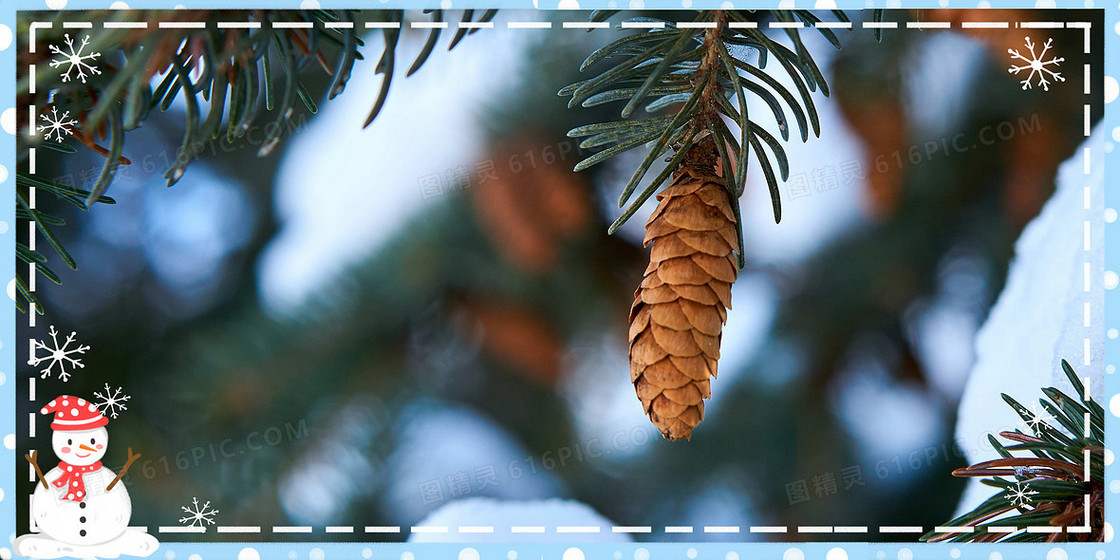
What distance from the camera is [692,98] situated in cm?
22

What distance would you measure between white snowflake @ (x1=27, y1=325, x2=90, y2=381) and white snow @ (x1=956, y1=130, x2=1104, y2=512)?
1.46ft

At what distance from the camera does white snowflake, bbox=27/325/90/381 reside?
0.33 metres

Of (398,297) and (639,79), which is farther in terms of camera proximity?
(398,297)

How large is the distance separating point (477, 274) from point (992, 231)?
0.28 m

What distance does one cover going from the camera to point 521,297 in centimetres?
40

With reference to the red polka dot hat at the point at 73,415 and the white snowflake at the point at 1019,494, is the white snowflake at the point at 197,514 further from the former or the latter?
the white snowflake at the point at 1019,494

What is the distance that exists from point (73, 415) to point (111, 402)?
3cm

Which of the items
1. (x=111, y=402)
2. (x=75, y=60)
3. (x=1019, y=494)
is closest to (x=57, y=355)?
(x=111, y=402)

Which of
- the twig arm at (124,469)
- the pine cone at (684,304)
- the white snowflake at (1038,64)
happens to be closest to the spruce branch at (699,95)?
the pine cone at (684,304)

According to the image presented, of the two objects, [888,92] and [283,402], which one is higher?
[888,92]

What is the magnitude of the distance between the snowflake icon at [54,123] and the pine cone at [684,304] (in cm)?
26

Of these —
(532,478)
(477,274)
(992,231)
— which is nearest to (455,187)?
(477,274)

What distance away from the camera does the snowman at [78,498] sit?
11.9 inches

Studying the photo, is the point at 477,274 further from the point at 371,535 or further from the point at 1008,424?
the point at 1008,424
